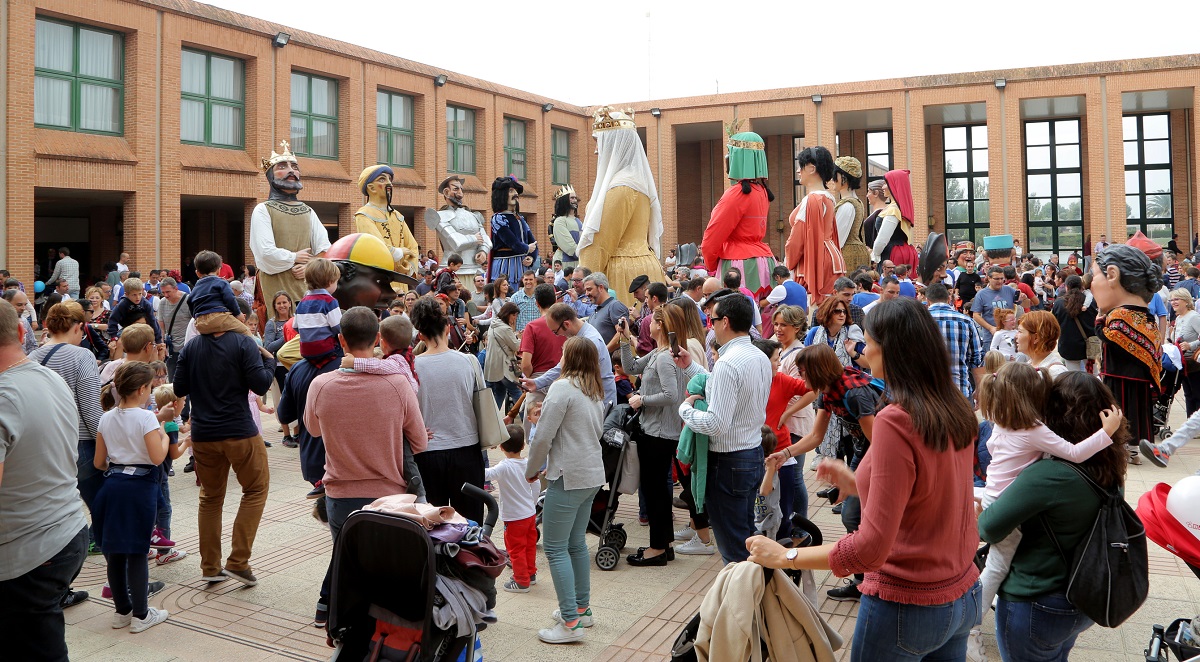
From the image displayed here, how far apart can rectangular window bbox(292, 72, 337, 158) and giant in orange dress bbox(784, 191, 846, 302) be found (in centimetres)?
1926

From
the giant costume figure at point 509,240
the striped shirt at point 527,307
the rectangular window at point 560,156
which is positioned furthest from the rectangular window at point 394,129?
the striped shirt at point 527,307

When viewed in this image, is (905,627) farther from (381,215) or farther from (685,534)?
(381,215)

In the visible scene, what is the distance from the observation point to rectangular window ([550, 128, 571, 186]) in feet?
114

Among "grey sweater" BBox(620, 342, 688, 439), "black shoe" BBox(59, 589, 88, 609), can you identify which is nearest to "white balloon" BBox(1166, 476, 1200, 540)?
"grey sweater" BBox(620, 342, 688, 439)

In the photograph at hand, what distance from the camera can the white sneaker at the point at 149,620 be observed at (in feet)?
15.9

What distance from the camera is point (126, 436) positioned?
4.95m

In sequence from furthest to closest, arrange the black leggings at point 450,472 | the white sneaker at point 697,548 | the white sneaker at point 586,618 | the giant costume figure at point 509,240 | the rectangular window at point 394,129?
1. the rectangular window at point 394,129
2. the giant costume figure at point 509,240
3. the white sneaker at point 697,548
4. the black leggings at point 450,472
5. the white sneaker at point 586,618

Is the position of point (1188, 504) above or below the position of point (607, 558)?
above

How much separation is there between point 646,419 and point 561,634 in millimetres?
→ 1633

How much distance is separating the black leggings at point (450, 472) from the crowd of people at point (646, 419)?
0.05ft

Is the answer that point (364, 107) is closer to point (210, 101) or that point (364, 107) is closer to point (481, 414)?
point (210, 101)

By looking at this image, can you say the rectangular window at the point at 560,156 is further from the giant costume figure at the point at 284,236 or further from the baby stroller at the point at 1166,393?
the baby stroller at the point at 1166,393

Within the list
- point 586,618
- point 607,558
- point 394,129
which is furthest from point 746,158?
point 394,129

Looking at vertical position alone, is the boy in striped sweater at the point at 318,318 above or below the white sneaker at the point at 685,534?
above
